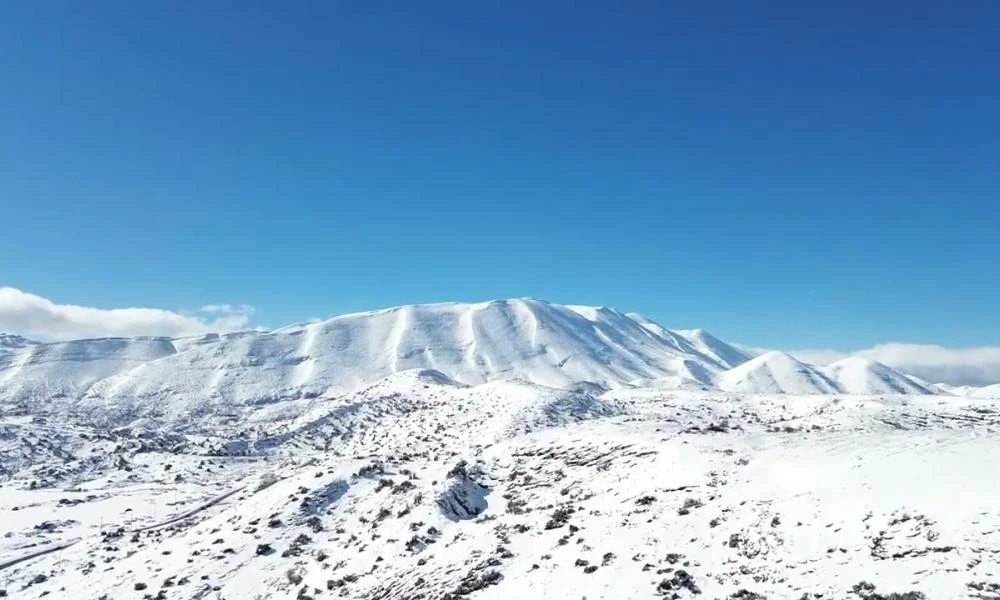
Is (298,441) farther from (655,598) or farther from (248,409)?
(248,409)

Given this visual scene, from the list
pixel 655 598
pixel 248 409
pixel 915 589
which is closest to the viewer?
pixel 915 589

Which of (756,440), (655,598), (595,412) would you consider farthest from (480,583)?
(595,412)

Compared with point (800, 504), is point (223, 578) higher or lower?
lower

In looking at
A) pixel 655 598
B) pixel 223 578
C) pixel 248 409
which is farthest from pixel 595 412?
pixel 248 409

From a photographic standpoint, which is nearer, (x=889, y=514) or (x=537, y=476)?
(x=889, y=514)

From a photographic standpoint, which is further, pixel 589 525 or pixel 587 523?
pixel 587 523

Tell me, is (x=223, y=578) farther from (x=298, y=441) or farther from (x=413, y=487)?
(x=298, y=441)

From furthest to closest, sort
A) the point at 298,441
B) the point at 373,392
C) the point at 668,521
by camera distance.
A: the point at 373,392 → the point at 298,441 → the point at 668,521

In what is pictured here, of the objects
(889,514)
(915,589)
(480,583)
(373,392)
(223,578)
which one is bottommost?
(223,578)

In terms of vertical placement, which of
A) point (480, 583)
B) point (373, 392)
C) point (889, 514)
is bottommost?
point (480, 583)
